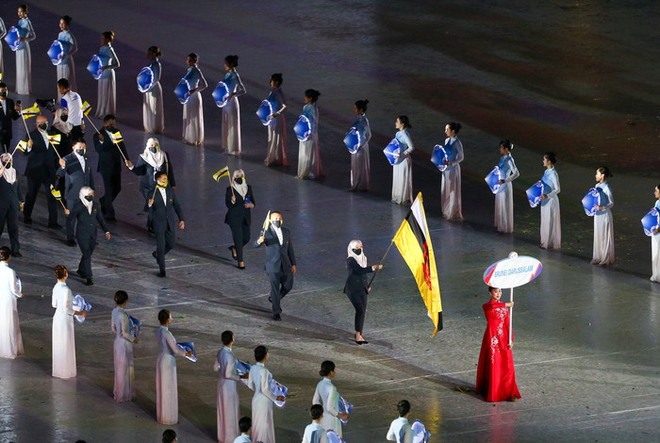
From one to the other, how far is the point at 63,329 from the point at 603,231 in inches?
346

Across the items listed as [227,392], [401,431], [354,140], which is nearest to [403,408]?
[401,431]

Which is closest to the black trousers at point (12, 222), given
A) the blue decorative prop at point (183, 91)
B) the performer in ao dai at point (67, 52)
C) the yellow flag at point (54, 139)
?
the yellow flag at point (54, 139)

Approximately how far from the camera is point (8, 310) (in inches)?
805

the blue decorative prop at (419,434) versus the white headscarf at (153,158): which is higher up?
the white headscarf at (153,158)

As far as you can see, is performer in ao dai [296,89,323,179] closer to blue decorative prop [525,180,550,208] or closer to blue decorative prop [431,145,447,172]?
blue decorative prop [431,145,447,172]

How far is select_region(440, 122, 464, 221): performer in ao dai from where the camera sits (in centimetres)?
2603

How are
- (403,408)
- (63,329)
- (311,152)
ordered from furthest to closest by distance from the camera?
1. (311,152)
2. (63,329)
3. (403,408)

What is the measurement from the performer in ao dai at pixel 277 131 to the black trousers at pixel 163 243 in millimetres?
5242

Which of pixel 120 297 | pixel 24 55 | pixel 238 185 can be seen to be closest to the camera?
pixel 120 297

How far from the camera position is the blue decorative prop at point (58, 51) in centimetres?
3059

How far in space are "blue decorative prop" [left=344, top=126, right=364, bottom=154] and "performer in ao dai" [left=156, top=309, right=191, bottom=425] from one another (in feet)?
28.6

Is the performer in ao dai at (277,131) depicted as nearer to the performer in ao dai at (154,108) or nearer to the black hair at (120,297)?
the performer in ao dai at (154,108)

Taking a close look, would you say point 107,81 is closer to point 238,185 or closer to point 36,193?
point 36,193

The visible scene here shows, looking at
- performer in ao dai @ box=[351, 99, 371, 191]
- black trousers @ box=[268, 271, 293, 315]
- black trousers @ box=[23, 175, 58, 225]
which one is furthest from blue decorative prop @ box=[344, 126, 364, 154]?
black trousers @ box=[268, 271, 293, 315]
